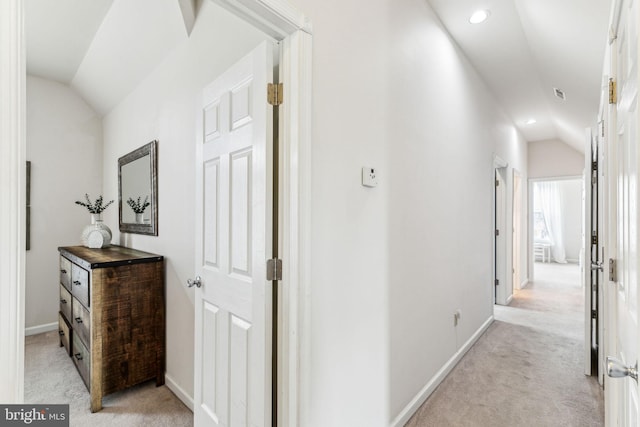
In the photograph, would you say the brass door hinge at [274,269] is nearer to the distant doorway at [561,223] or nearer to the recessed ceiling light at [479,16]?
the recessed ceiling light at [479,16]

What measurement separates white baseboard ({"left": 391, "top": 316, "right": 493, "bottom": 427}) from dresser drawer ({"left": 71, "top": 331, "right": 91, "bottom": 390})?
6.56 feet

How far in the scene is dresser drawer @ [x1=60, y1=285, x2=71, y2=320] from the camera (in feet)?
8.27

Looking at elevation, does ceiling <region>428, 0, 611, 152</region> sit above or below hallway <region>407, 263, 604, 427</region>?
above

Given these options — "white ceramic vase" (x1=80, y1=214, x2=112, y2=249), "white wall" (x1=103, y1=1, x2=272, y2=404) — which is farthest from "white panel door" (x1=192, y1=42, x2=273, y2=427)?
"white ceramic vase" (x1=80, y1=214, x2=112, y2=249)

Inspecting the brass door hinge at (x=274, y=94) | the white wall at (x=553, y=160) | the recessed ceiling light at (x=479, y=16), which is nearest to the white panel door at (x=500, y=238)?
the white wall at (x=553, y=160)

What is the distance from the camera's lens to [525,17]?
239cm

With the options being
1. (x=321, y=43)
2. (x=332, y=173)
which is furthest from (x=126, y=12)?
(x=332, y=173)

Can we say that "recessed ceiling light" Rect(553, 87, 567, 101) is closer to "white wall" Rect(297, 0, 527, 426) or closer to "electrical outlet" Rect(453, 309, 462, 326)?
"white wall" Rect(297, 0, 527, 426)

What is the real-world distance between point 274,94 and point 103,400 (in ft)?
7.71

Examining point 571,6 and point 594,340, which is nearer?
point 571,6

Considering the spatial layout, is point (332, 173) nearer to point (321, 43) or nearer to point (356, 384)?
point (321, 43)

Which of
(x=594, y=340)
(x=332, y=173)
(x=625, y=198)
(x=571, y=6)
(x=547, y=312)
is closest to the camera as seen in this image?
(x=625, y=198)

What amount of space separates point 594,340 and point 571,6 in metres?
2.60

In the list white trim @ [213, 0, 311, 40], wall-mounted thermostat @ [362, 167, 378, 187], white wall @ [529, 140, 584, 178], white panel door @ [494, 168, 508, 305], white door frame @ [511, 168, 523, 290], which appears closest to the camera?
white trim @ [213, 0, 311, 40]
